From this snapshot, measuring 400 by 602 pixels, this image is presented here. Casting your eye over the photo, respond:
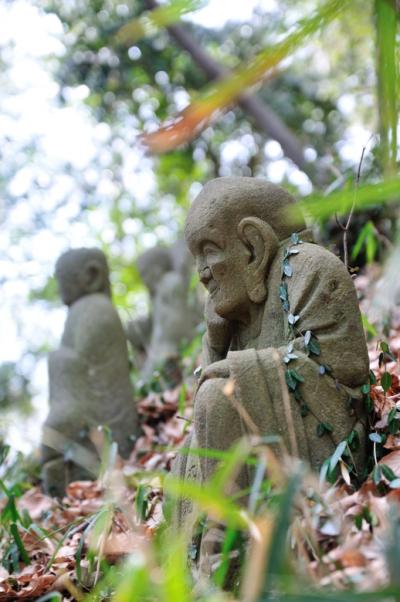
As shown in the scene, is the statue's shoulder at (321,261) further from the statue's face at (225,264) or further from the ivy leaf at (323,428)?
the ivy leaf at (323,428)

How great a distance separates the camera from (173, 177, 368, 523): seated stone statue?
2.67 meters

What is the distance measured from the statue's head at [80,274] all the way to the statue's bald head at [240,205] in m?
2.92

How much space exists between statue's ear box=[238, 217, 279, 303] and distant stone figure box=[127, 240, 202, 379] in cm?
449

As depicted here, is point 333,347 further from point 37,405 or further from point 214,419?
point 37,405

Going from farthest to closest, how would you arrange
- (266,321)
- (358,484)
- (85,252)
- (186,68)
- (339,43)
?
(186,68)
(339,43)
(85,252)
(266,321)
(358,484)

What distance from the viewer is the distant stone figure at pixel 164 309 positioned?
806 cm

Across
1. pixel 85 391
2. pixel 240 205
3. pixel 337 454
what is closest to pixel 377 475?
pixel 337 454

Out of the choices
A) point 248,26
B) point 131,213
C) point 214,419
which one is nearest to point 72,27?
point 248,26

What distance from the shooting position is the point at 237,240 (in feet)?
10.2

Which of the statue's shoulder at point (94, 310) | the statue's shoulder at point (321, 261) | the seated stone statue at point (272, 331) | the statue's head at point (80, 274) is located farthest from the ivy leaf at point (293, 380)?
the statue's head at point (80, 274)

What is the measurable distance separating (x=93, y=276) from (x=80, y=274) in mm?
106

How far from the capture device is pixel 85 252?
6.07m

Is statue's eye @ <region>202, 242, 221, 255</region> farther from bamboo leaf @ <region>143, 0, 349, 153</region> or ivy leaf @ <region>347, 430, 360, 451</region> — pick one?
bamboo leaf @ <region>143, 0, 349, 153</region>

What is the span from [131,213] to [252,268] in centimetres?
993
